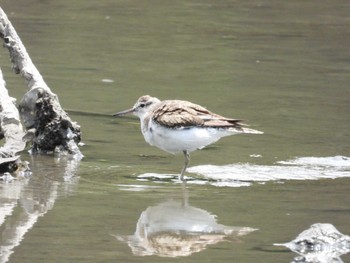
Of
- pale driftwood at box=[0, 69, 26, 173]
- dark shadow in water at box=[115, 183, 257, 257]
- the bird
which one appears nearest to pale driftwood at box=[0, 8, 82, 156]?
pale driftwood at box=[0, 69, 26, 173]

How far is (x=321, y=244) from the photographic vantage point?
8.43 m

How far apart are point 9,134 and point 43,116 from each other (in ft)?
2.52

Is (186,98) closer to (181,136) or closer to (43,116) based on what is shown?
(43,116)

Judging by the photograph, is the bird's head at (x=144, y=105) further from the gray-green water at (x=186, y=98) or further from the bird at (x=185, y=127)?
the gray-green water at (x=186, y=98)

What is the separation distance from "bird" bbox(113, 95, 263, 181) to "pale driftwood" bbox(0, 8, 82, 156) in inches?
45.6

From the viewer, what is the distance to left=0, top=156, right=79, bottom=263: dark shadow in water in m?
8.88

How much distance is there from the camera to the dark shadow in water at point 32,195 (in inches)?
349

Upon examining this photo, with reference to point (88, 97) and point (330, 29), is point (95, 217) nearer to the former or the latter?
point (88, 97)

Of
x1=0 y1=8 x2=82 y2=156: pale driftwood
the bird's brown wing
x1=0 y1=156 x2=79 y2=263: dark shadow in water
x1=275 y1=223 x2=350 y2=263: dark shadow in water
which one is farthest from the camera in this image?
x1=0 y1=8 x2=82 y2=156: pale driftwood

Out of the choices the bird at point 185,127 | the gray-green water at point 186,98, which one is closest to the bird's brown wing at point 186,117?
the bird at point 185,127

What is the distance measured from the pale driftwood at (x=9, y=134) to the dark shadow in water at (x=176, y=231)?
1.70 meters

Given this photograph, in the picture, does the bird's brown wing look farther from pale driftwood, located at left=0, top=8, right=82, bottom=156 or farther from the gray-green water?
pale driftwood, located at left=0, top=8, right=82, bottom=156

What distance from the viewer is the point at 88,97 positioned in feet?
49.3

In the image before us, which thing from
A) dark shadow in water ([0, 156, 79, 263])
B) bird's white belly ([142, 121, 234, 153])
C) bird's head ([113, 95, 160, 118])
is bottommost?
dark shadow in water ([0, 156, 79, 263])
